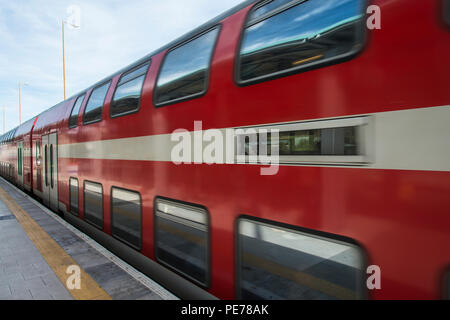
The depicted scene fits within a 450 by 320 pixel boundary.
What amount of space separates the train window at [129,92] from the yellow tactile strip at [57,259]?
2346 millimetres

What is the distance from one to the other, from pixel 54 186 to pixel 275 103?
7.58 m

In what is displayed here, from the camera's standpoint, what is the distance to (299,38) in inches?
76.7


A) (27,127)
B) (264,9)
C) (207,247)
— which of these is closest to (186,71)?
(264,9)

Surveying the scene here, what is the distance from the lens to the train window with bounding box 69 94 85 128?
5826 millimetres

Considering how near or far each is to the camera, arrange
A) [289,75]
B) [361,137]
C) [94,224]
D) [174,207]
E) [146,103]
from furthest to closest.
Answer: [94,224], [146,103], [174,207], [289,75], [361,137]

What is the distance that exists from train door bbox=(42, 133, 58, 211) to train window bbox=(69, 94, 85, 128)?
1348mm

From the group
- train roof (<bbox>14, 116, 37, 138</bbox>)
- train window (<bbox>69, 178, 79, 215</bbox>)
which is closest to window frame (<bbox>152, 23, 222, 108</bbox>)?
train window (<bbox>69, 178, 79, 215</bbox>)

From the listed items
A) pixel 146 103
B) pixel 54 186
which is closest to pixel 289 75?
pixel 146 103

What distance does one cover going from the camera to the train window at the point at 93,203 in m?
4.92

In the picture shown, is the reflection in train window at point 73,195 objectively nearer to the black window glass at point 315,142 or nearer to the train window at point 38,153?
the train window at point 38,153

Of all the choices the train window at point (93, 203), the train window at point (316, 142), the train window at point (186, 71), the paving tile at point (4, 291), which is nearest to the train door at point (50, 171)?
the train window at point (93, 203)

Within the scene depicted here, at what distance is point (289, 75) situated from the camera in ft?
6.27

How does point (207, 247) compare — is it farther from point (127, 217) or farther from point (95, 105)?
point (95, 105)

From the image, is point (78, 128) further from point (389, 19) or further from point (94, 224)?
point (389, 19)
